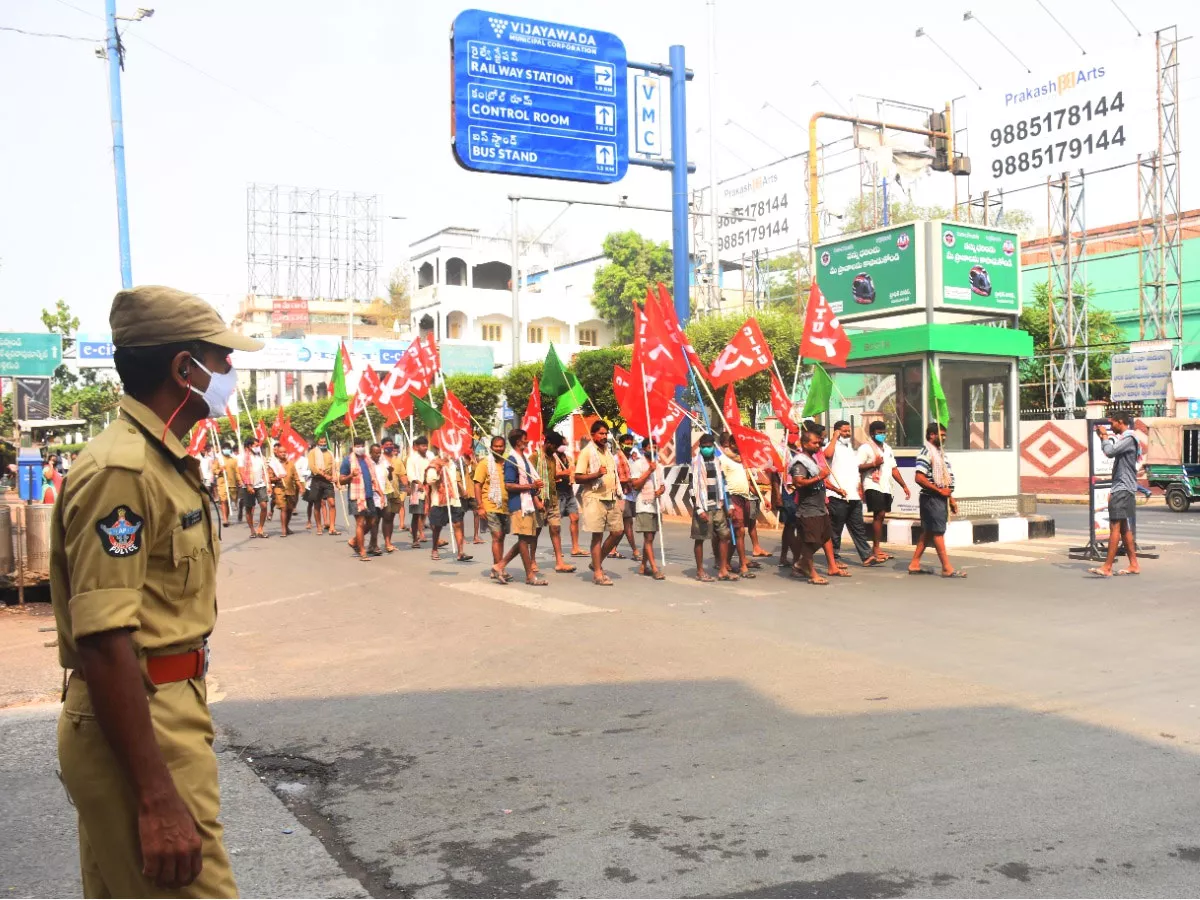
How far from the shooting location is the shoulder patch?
6.94ft

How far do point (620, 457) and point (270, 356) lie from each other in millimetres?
36960

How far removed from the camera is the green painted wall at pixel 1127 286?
40.4 metres

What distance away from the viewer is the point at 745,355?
13578 mm

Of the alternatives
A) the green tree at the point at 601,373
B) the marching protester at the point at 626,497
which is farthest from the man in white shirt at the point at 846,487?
the green tree at the point at 601,373

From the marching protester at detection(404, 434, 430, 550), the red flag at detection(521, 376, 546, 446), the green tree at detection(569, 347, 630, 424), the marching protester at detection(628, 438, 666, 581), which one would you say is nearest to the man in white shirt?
the marching protester at detection(628, 438, 666, 581)

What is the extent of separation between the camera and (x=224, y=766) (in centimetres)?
552

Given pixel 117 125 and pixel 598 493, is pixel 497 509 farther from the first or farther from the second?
pixel 117 125

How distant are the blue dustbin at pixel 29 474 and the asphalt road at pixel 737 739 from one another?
14134 mm

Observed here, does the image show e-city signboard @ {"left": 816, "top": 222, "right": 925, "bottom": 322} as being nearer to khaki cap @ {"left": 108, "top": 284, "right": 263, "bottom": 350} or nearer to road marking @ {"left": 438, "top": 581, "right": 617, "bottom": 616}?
road marking @ {"left": 438, "top": 581, "right": 617, "bottom": 616}

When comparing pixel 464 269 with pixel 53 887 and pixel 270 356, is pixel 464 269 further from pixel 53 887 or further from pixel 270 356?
pixel 53 887

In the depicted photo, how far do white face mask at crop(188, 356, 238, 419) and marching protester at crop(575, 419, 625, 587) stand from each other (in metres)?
9.74

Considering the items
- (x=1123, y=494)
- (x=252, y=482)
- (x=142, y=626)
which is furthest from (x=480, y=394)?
(x=142, y=626)

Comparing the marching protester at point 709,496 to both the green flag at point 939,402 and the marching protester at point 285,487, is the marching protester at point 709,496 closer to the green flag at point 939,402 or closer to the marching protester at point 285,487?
the green flag at point 939,402

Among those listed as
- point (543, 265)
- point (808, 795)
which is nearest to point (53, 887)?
point (808, 795)
